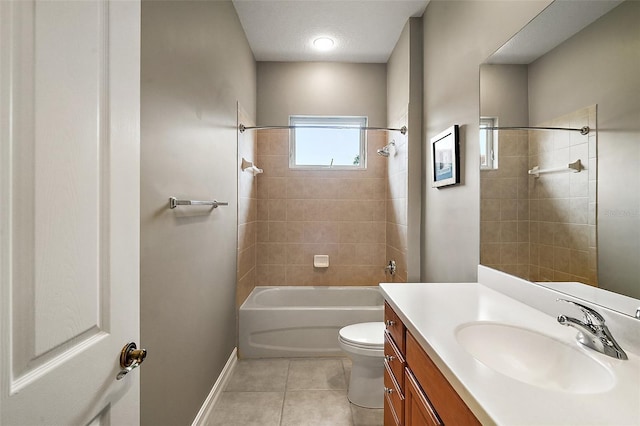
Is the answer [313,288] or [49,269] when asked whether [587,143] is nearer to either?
[49,269]

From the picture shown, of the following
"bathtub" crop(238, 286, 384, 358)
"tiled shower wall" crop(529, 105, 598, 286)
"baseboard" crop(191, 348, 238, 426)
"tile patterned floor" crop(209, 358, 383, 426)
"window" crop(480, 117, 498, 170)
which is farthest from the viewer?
"bathtub" crop(238, 286, 384, 358)

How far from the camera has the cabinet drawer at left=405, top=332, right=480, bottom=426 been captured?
0.75m

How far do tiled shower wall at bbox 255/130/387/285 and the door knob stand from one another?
2.64m

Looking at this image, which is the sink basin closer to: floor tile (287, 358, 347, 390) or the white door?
the white door

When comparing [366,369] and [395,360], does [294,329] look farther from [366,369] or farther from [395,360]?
[395,360]

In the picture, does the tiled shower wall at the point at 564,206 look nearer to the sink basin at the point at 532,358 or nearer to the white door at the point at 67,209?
the sink basin at the point at 532,358

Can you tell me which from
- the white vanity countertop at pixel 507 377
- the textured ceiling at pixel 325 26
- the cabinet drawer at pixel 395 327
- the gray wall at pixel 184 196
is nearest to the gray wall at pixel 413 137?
the textured ceiling at pixel 325 26

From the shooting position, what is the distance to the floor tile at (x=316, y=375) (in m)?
2.27

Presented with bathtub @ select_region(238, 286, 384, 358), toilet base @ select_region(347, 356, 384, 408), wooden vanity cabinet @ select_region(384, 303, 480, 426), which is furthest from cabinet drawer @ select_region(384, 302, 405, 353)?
bathtub @ select_region(238, 286, 384, 358)

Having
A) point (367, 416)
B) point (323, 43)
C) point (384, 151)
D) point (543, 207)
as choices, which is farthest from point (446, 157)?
point (323, 43)

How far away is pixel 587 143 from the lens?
3.37 ft

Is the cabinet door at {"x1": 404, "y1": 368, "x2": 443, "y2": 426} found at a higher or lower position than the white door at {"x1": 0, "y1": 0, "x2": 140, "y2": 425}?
lower

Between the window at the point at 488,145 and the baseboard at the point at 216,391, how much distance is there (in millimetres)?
2027

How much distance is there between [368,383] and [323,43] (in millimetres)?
2864
